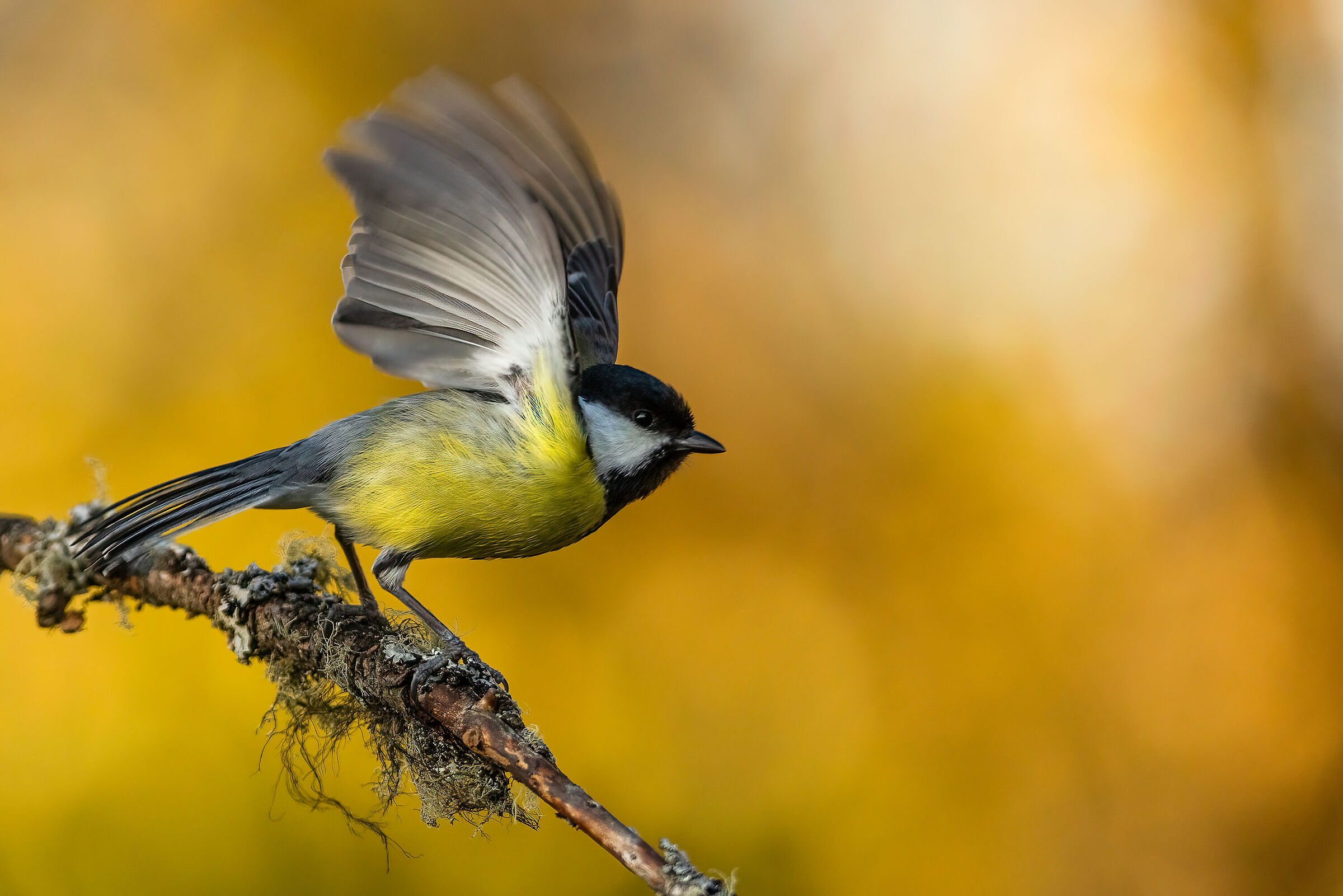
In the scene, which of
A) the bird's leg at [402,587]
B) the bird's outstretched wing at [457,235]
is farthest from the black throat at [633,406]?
the bird's leg at [402,587]

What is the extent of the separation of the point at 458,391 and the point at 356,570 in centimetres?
38

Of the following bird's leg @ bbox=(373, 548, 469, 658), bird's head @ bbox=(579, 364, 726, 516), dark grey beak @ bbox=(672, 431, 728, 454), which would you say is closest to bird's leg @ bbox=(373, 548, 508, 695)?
bird's leg @ bbox=(373, 548, 469, 658)

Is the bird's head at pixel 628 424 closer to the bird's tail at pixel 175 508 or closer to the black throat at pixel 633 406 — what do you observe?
the black throat at pixel 633 406

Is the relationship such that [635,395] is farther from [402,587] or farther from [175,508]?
[175,508]

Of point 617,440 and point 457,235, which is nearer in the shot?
point 457,235

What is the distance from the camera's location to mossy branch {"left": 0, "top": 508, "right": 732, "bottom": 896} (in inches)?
35.1

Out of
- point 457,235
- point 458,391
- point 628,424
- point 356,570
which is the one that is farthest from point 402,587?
point 457,235

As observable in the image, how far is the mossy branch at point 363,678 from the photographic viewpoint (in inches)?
35.1

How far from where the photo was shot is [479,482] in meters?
1.38

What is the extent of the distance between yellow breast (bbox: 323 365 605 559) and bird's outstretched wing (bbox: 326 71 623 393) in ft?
0.20

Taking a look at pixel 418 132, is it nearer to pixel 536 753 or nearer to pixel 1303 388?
pixel 536 753

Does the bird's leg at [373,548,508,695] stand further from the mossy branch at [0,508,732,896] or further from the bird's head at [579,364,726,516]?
the bird's head at [579,364,726,516]

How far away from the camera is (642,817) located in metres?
2.35

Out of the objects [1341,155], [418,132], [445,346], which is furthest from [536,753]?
[1341,155]
